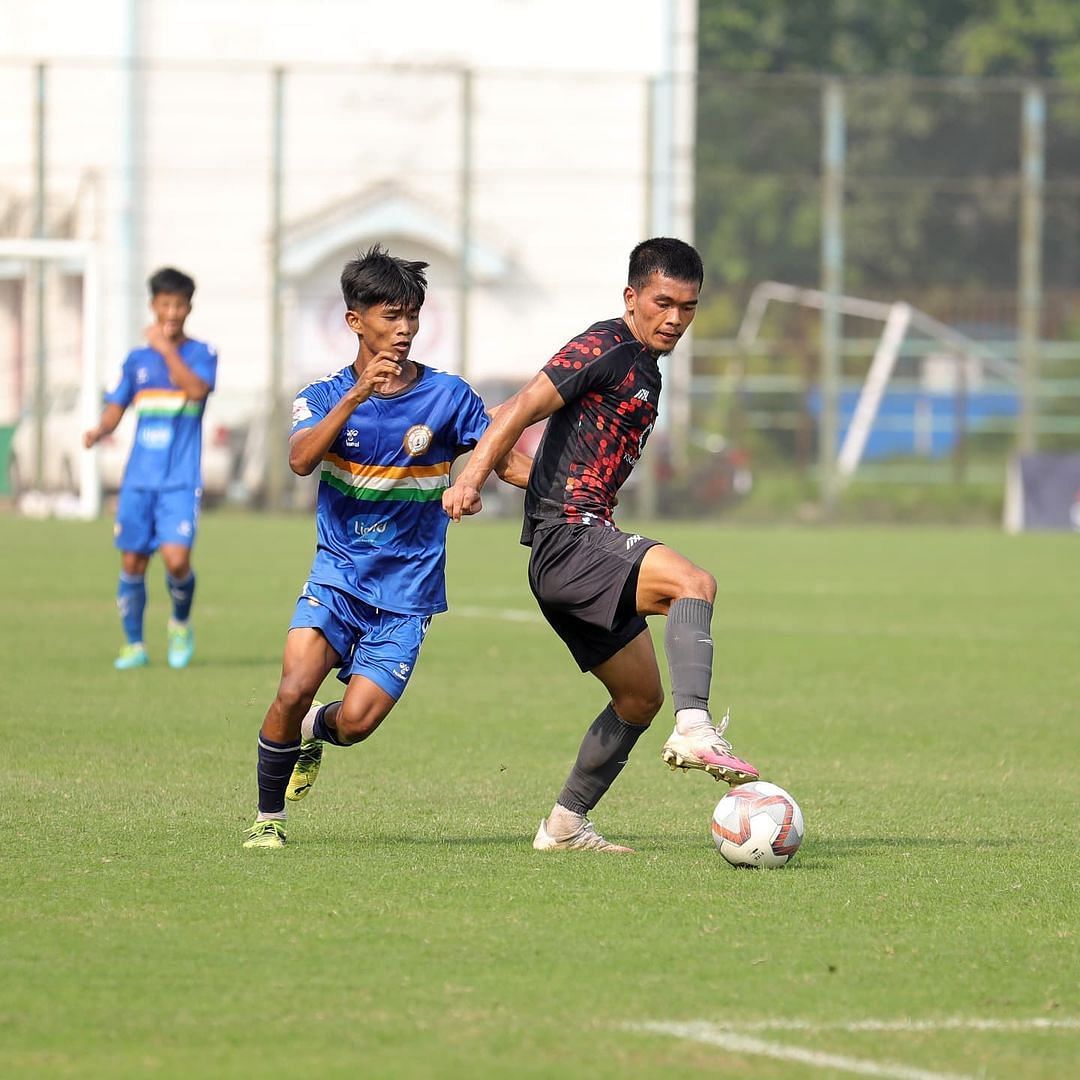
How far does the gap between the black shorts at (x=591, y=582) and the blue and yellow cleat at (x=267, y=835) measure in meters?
1.09

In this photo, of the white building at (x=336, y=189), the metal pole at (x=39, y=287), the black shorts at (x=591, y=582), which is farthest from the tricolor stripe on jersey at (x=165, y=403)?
the white building at (x=336, y=189)

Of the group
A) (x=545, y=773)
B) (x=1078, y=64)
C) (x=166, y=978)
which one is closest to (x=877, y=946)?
(x=166, y=978)

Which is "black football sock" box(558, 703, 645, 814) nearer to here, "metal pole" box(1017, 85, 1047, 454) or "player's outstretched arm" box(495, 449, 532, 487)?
"player's outstretched arm" box(495, 449, 532, 487)

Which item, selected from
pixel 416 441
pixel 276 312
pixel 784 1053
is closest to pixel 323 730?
pixel 416 441

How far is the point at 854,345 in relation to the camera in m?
30.6

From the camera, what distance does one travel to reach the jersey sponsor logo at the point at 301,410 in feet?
22.2

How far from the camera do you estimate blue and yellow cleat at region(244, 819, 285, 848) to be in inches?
263

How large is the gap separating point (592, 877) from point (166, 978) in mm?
1699

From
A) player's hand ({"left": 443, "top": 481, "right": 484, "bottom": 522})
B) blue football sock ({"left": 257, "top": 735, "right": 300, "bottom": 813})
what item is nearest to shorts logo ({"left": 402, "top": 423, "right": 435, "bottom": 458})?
player's hand ({"left": 443, "top": 481, "right": 484, "bottom": 522})

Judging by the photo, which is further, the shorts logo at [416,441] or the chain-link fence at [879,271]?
the chain-link fence at [879,271]

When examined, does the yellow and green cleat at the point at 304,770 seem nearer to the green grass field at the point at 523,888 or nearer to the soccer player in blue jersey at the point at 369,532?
the soccer player in blue jersey at the point at 369,532

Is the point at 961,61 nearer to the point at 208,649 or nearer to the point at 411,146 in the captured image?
the point at 411,146

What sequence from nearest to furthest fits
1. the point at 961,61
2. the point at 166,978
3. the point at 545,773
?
the point at 166,978 < the point at 545,773 < the point at 961,61

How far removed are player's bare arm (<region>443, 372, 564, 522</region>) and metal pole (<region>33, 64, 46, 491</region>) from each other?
2290 cm
